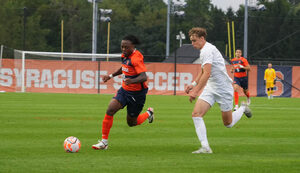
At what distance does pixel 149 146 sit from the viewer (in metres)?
10.2

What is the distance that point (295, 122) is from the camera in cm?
1620

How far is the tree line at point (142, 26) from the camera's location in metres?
69.3

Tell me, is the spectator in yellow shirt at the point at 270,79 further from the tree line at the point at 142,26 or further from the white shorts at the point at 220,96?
the tree line at the point at 142,26

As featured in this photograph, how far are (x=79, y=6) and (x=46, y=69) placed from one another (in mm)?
62083

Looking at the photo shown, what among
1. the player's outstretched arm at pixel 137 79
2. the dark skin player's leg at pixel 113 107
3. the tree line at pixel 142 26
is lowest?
the dark skin player's leg at pixel 113 107

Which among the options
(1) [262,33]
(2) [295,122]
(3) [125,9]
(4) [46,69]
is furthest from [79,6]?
(2) [295,122]

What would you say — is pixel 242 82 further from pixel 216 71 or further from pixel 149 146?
pixel 216 71

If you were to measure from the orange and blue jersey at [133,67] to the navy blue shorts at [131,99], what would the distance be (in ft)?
0.28

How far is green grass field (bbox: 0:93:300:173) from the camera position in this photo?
7809 millimetres

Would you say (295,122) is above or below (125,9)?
below

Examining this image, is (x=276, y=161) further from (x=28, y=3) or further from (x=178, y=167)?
(x=28, y=3)

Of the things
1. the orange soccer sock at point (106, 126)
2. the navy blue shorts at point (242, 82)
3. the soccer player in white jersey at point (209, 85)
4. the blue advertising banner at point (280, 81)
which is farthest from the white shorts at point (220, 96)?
the blue advertising banner at point (280, 81)

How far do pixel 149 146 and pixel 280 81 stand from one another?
92.9 ft

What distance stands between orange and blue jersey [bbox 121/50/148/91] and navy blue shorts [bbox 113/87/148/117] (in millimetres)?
84
